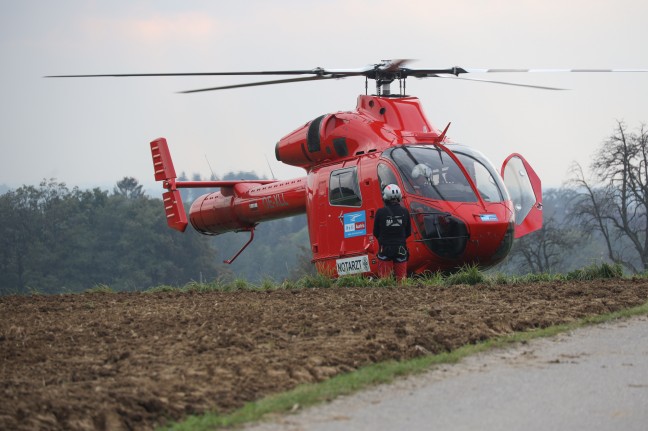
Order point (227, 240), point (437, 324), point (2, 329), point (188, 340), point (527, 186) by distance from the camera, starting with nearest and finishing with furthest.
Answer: point (188, 340), point (437, 324), point (2, 329), point (527, 186), point (227, 240)

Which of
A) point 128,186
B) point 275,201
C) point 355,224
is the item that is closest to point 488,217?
point 355,224

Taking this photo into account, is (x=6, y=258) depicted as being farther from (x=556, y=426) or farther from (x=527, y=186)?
(x=556, y=426)

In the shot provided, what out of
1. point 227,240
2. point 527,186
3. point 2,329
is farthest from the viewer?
point 227,240

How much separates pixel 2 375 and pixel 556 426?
3.81 meters

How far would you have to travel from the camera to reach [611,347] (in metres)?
9.08

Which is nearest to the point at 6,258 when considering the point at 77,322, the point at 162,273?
the point at 162,273

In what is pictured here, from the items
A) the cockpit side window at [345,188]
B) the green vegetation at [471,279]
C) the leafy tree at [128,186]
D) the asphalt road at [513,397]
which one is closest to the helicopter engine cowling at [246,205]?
the cockpit side window at [345,188]

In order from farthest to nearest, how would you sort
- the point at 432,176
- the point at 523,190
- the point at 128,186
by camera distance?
the point at 128,186 < the point at 523,190 < the point at 432,176

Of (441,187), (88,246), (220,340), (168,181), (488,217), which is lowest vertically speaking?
(88,246)

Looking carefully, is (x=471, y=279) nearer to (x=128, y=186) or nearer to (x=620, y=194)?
(x=620, y=194)

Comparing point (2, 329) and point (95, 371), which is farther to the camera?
point (2, 329)

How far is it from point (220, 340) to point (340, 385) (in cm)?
176

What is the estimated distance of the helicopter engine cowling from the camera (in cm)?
2044

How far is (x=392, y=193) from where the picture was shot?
16031 mm
